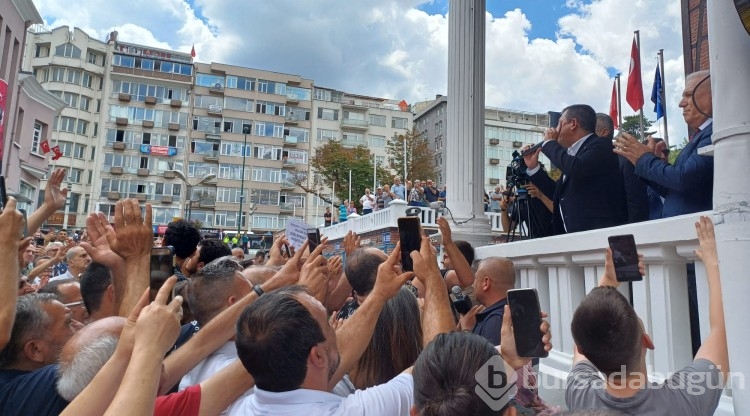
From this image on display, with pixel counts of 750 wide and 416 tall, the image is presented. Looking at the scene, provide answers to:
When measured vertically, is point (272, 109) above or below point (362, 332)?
above

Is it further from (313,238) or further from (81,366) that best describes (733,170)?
(313,238)

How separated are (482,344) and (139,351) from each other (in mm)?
973

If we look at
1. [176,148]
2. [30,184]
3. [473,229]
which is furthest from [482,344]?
[176,148]

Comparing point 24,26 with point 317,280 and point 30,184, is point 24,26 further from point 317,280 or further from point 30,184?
point 317,280

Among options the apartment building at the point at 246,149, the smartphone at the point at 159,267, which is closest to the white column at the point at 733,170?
the smartphone at the point at 159,267

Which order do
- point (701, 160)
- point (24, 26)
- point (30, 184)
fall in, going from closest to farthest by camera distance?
point (701, 160)
point (24, 26)
point (30, 184)

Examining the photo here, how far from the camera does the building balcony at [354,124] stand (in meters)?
58.1

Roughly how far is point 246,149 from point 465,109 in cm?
5020

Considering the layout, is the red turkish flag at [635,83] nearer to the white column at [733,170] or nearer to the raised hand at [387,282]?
the white column at [733,170]

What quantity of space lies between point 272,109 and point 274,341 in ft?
183

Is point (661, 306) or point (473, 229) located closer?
point (661, 306)

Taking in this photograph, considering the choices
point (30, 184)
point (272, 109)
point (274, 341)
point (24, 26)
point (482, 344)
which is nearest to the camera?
point (482, 344)

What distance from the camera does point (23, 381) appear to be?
200 cm

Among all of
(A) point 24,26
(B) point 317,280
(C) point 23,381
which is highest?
(A) point 24,26
